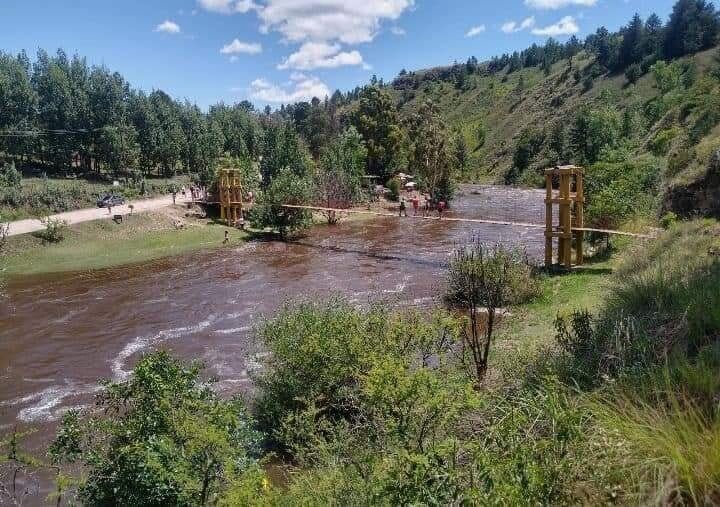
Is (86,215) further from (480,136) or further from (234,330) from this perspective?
(480,136)

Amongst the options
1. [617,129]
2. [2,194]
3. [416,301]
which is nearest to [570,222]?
[416,301]

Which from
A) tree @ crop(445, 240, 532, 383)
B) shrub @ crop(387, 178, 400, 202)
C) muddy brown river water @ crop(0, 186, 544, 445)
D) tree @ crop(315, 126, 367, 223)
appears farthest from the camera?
shrub @ crop(387, 178, 400, 202)

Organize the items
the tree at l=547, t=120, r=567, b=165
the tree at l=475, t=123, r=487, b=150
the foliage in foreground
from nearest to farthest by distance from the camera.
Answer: the foliage in foreground
the tree at l=547, t=120, r=567, b=165
the tree at l=475, t=123, r=487, b=150

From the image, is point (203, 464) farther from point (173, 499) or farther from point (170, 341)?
point (170, 341)

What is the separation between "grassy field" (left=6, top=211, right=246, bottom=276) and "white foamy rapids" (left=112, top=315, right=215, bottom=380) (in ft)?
34.4

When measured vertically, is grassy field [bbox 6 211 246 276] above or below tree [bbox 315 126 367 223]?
below

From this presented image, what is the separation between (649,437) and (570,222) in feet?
55.8

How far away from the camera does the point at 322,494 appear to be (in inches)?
196

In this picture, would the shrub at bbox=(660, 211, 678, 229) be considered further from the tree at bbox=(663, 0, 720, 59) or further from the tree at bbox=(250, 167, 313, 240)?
the tree at bbox=(663, 0, 720, 59)

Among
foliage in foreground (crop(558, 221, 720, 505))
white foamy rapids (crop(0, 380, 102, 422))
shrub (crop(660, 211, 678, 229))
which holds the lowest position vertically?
white foamy rapids (crop(0, 380, 102, 422))

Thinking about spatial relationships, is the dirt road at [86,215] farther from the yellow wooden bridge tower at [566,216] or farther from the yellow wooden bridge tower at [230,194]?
the yellow wooden bridge tower at [566,216]

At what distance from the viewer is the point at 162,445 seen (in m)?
5.75

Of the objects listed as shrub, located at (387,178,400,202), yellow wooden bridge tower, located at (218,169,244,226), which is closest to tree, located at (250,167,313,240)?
yellow wooden bridge tower, located at (218,169,244,226)

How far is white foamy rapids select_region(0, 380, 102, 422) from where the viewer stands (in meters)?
11.0
